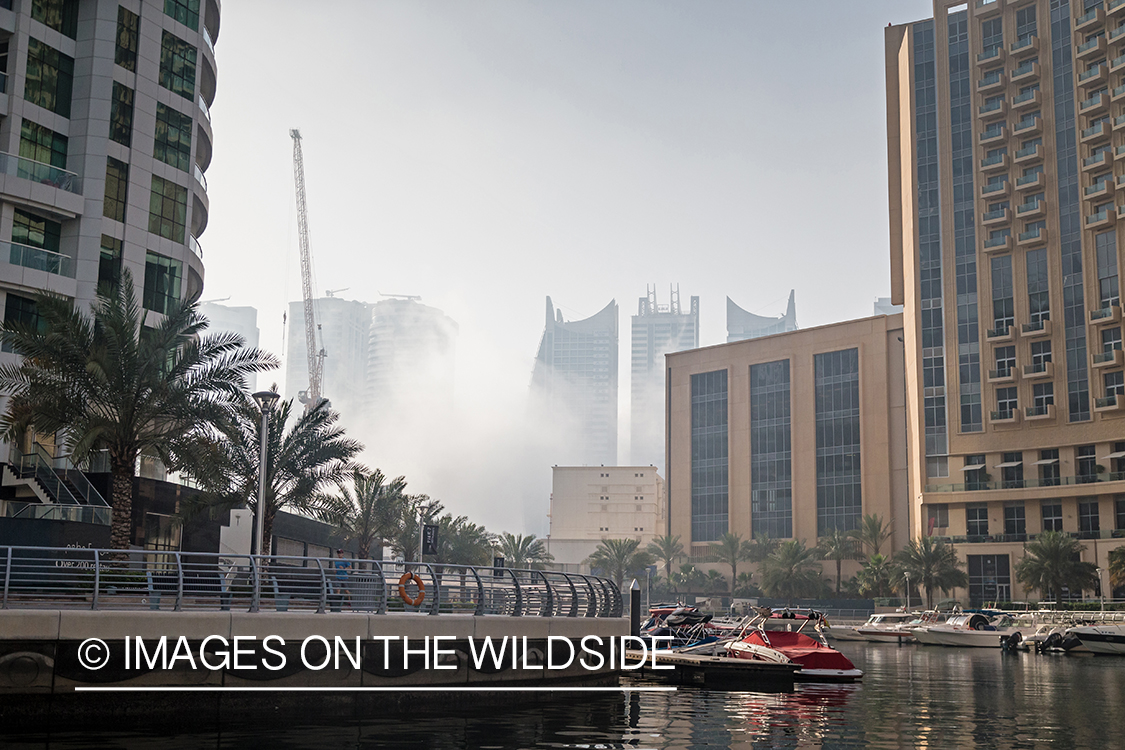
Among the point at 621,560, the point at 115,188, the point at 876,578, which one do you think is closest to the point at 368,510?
the point at 115,188

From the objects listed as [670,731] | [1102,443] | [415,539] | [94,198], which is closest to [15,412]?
[94,198]

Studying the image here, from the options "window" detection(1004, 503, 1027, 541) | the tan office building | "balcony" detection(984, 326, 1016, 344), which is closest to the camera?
"window" detection(1004, 503, 1027, 541)

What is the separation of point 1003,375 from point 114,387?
7841 cm

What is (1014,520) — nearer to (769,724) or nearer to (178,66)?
(178,66)

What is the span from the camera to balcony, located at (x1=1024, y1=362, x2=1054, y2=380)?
8650 centimetres

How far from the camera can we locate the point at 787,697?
28.9m

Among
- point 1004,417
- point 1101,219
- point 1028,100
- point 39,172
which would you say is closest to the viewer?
point 39,172

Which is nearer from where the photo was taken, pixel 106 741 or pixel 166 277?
pixel 106 741

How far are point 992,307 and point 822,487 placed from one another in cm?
2861

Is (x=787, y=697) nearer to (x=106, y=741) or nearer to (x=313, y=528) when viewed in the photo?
(x=106, y=741)

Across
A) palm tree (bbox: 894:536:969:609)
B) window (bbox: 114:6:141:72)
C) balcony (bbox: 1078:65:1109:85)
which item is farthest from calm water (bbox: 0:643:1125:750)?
balcony (bbox: 1078:65:1109:85)

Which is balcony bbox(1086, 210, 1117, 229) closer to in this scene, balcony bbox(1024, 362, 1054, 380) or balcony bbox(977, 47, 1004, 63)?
balcony bbox(1024, 362, 1054, 380)

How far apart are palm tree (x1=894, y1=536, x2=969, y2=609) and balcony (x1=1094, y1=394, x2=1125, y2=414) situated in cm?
1595

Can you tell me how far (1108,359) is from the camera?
82938 millimetres
